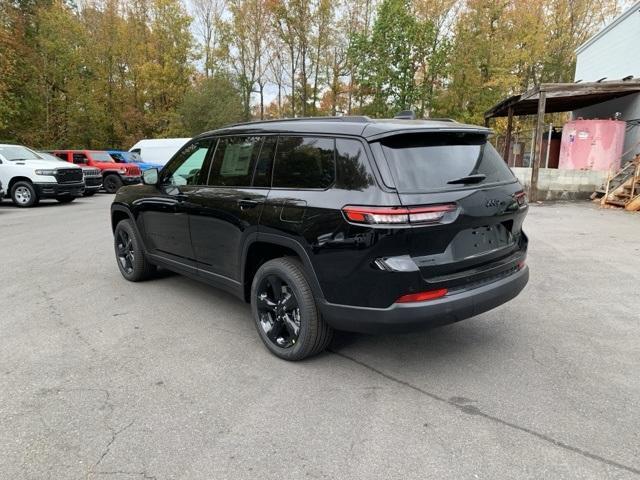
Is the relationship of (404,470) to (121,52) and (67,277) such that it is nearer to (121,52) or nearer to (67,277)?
(67,277)

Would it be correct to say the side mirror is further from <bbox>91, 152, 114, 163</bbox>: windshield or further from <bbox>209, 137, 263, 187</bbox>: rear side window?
<bbox>91, 152, 114, 163</bbox>: windshield

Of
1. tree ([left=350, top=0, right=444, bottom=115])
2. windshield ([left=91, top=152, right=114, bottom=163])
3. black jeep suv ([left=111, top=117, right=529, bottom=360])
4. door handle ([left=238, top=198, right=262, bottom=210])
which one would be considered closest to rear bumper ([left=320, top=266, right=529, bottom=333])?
black jeep suv ([left=111, top=117, right=529, bottom=360])

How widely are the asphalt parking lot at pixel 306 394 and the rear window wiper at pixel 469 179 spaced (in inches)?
55.1

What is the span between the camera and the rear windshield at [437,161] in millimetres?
3072

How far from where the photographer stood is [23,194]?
574 inches

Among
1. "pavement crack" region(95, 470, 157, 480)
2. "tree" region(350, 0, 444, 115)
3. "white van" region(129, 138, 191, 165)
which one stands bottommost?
"pavement crack" region(95, 470, 157, 480)

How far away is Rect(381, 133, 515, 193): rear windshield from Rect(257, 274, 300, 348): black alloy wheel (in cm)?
120

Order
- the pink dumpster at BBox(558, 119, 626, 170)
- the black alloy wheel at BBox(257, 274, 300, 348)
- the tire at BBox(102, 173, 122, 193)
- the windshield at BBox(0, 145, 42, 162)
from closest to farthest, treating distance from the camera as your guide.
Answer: the black alloy wheel at BBox(257, 274, 300, 348), the windshield at BBox(0, 145, 42, 162), the pink dumpster at BBox(558, 119, 626, 170), the tire at BBox(102, 173, 122, 193)

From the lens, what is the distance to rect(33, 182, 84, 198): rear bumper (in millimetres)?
14484

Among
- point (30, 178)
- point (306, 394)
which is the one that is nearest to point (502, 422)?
point (306, 394)

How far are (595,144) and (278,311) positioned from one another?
53.6 feet

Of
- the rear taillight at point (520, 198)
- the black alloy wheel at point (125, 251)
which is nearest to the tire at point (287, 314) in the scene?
the rear taillight at point (520, 198)

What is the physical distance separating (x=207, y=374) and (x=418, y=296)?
1.64 meters

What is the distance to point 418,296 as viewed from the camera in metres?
3.00
